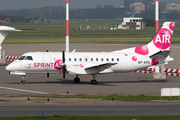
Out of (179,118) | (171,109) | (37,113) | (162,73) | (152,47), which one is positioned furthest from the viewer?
(162,73)

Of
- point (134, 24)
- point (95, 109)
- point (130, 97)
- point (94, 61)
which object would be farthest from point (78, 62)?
point (134, 24)

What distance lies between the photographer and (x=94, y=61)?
33.5m

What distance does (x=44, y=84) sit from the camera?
33.1 m

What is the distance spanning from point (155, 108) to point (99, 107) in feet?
12.0

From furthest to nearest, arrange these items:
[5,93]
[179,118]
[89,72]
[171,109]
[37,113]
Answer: [89,72] < [5,93] < [171,109] < [37,113] < [179,118]

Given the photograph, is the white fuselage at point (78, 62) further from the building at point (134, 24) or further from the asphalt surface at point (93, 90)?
the building at point (134, 24)

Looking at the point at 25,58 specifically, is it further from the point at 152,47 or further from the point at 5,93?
the point at 152,47

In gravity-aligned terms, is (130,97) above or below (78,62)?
below

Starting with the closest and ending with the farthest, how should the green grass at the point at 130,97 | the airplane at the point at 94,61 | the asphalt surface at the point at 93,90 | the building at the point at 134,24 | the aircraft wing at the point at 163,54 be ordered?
the asphalt surface at the point at 93,90 → the green grass at the point at 130,97 → the airplane at the point at 94,61 → the aircraft wing at the point at 163,54 → the building at the point at 134,24

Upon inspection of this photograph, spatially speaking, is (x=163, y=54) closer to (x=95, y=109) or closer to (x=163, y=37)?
(x=163, y=37)

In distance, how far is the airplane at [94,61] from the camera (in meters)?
32.3

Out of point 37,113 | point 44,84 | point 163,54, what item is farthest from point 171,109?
point 44,84

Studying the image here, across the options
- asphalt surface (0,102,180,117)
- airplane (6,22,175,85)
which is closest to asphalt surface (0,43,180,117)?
asphalt surface (0,102,180,117)

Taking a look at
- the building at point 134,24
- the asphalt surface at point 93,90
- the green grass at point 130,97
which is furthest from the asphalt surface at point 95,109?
the building at point 134,24
